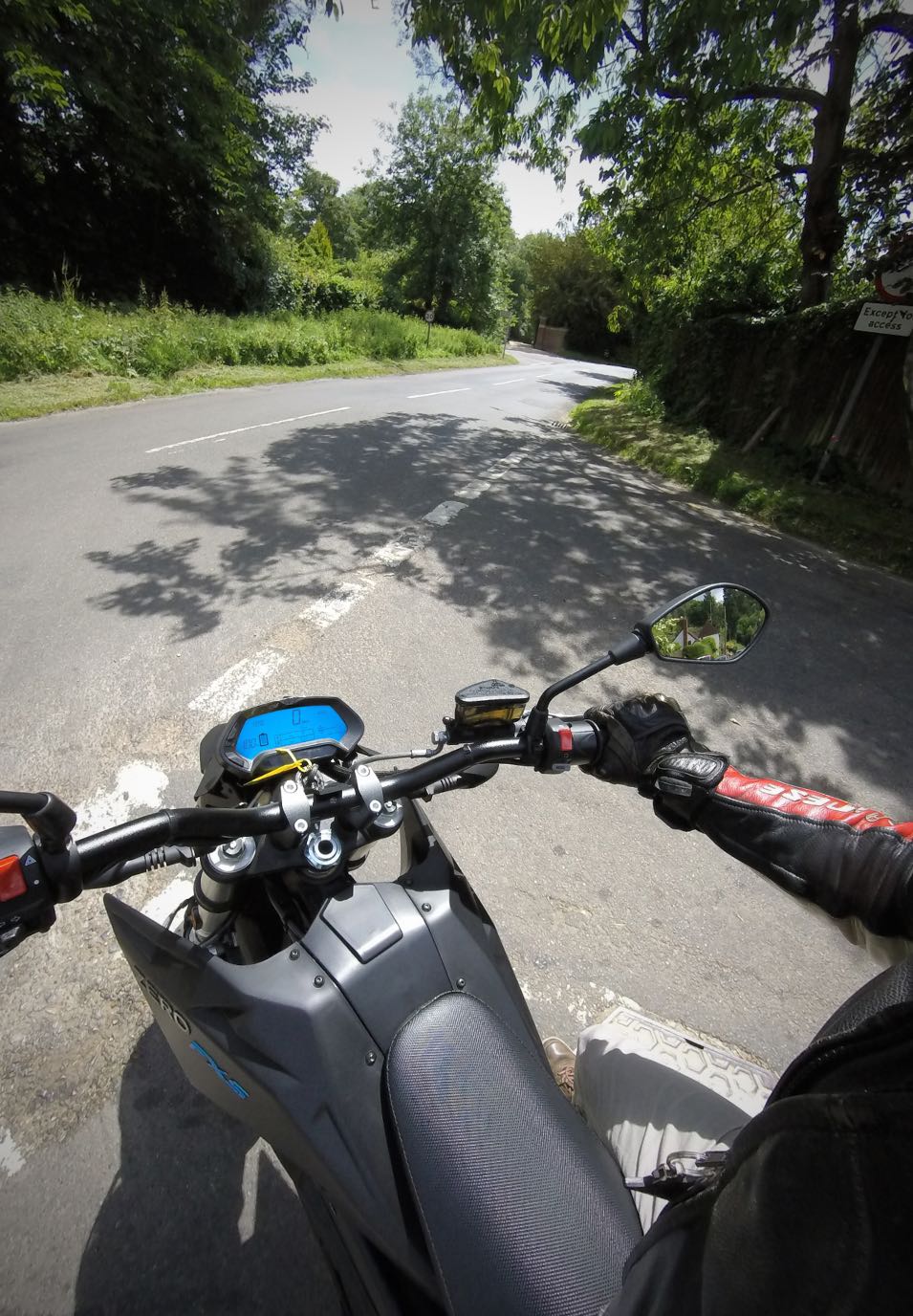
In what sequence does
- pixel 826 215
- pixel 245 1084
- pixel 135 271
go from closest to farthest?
1. pixel 245 1084
2. pixel 826 215
3. pixel 135 271

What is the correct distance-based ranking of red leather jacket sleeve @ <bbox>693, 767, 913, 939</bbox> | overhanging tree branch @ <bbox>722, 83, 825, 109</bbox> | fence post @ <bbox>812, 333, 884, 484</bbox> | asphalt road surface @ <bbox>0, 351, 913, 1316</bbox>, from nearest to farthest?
red leather jacket sleeve @ <bbox>693, 767, 913, 939</bbox> → asphalt road surface @ <bbox>0, 351, 913, 1316</bbox> → overhanging tree branch @ <bbox>722, 83, 825, 109</bbox> → fence post @ <bbox>812, 333, 884, 484</bbox>

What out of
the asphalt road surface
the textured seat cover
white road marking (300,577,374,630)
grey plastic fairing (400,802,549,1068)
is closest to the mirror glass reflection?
grey plastic fairing (400,802,549,1068)

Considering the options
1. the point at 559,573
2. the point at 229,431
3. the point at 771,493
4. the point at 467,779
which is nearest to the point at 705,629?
the point at 467,779

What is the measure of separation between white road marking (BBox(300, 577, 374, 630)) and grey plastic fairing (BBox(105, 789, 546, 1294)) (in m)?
3.07

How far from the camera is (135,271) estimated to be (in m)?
17.9

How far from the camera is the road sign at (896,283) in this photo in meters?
7.34

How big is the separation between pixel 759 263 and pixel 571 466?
6.51m

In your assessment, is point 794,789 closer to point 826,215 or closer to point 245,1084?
point 245,1084

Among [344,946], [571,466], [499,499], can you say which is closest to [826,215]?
[571,466]

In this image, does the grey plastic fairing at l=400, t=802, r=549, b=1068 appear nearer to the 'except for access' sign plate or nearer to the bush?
the 'except for access' sign plate

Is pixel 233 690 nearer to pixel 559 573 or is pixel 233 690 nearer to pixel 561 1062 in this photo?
pixel 561 1062

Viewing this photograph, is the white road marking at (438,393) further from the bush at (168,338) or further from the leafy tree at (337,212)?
the leafy tree at (337,212)

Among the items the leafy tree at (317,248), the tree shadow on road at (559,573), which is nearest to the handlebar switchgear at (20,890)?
the tree shadow on road at (559,573)

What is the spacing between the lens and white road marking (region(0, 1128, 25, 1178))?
156 cm
